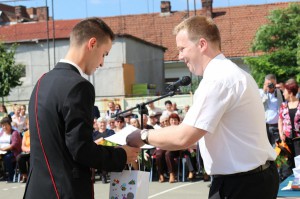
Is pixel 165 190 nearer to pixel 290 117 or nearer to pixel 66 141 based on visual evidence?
pixel 290 117

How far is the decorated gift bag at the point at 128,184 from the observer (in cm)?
322

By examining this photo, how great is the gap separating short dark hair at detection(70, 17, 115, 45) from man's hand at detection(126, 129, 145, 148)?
0.59 metres

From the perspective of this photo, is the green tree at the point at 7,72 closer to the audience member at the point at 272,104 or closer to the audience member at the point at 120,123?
the audience member at the point at 120,123

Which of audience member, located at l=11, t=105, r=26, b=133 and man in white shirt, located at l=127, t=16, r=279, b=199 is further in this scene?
audience member, located at l=11, t=105, r=26, b=133

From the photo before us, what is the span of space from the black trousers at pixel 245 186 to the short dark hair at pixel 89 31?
1.04 meters

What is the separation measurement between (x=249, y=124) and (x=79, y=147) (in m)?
0.92

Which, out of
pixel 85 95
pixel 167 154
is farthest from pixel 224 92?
pixel 167 154

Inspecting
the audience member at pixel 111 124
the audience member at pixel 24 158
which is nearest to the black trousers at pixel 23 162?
the audience member at pixel 24 158

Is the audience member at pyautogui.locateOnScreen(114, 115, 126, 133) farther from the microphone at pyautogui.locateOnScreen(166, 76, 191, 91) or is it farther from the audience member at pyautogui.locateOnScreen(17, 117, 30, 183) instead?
the microphone at pyautogui.locateOnScreen(166, 76, 191, 91)

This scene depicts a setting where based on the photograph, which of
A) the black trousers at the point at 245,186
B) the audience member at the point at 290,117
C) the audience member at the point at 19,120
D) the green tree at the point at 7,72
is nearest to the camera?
the black trousers at the point at 245,186

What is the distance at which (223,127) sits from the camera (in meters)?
3.01

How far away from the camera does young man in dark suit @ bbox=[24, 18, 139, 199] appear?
2.89 m

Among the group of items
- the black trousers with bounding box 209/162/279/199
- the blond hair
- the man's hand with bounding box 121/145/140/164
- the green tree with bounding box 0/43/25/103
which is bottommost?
the black trousers with bounding box 209/162/279/199

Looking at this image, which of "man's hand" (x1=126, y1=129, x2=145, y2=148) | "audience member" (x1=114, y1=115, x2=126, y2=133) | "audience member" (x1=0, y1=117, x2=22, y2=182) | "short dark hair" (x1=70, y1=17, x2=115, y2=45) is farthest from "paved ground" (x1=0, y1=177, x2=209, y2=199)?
"short dark hair" (x1=70, y1=17, x2=115, y2=45)
